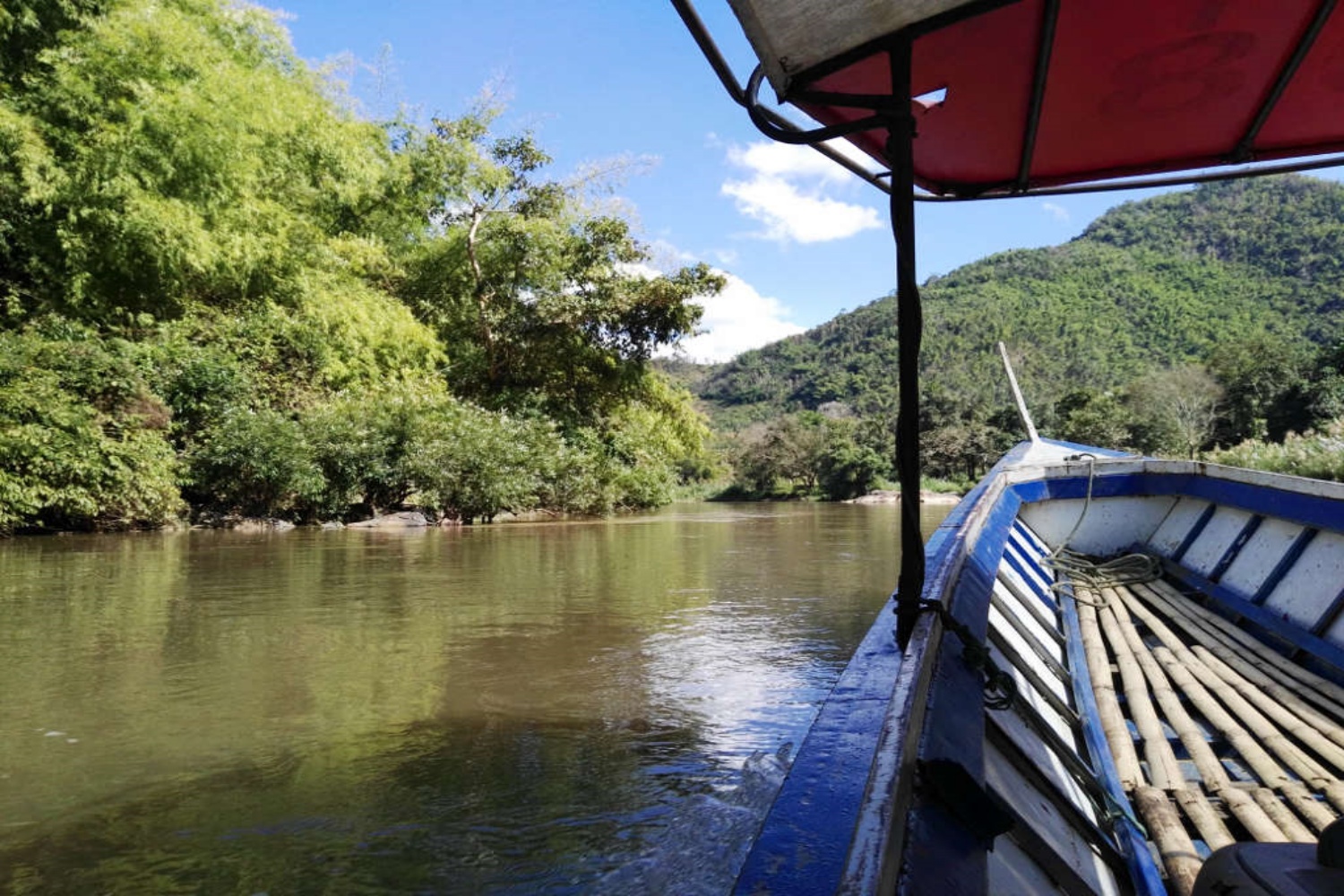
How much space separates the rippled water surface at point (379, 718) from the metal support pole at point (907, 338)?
1010 mm

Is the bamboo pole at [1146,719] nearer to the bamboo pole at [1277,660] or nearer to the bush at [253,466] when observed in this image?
the bamboo pole at [1277,660]

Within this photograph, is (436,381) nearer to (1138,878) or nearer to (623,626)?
(623,626)

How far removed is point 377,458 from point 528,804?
969 cm

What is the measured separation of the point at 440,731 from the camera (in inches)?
106

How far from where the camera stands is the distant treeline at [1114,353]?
28016 mm

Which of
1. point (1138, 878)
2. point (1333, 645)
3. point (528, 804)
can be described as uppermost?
point (1333, 645)

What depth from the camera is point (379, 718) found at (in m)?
2.82

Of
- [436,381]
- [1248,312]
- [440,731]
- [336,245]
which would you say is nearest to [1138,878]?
[440,731]

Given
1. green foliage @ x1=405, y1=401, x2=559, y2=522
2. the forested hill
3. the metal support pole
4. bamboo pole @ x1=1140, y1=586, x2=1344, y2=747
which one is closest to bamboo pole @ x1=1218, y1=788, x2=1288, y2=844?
bamboo pole @ x1=1140, y1=586, x2=1344, y2=747

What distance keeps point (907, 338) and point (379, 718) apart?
2337mm

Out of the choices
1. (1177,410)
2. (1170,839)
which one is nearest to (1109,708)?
(1170,839)

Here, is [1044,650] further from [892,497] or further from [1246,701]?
[892,497]

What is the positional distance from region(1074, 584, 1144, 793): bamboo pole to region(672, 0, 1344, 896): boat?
0.01 m

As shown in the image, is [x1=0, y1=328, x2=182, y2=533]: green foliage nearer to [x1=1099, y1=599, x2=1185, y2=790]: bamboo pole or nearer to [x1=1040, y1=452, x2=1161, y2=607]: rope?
[x1=1040, y1=452, x2=1161, y2=607]: rope
